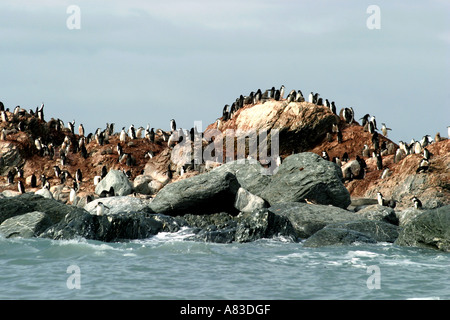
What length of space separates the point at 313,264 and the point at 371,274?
5.41 ft

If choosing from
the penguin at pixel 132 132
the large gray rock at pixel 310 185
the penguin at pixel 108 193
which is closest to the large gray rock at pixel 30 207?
the large gray rock at pixel 310 185

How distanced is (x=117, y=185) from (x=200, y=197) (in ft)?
35.4

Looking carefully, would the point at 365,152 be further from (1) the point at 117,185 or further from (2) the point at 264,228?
(2) the point at 264,228

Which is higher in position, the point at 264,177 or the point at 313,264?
the point at 264,177

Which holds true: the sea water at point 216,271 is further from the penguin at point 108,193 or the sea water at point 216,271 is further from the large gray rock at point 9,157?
the large gray rock at point 9,157

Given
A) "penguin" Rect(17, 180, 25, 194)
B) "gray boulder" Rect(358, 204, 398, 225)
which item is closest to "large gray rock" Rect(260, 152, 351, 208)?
Answer: "gray boulder" Rect(358, 204, 398, 225)

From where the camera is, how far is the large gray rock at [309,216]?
20.8 m

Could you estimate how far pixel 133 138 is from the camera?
45.2 metres

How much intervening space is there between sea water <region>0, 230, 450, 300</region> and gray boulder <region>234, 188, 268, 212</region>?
579 cm

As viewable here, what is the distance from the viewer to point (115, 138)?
45.3 metres

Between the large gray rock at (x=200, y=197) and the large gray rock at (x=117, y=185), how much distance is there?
367 inches

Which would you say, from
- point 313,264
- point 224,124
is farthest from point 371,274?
point 224,124

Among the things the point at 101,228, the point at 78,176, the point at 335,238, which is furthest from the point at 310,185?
the point at 78,176
